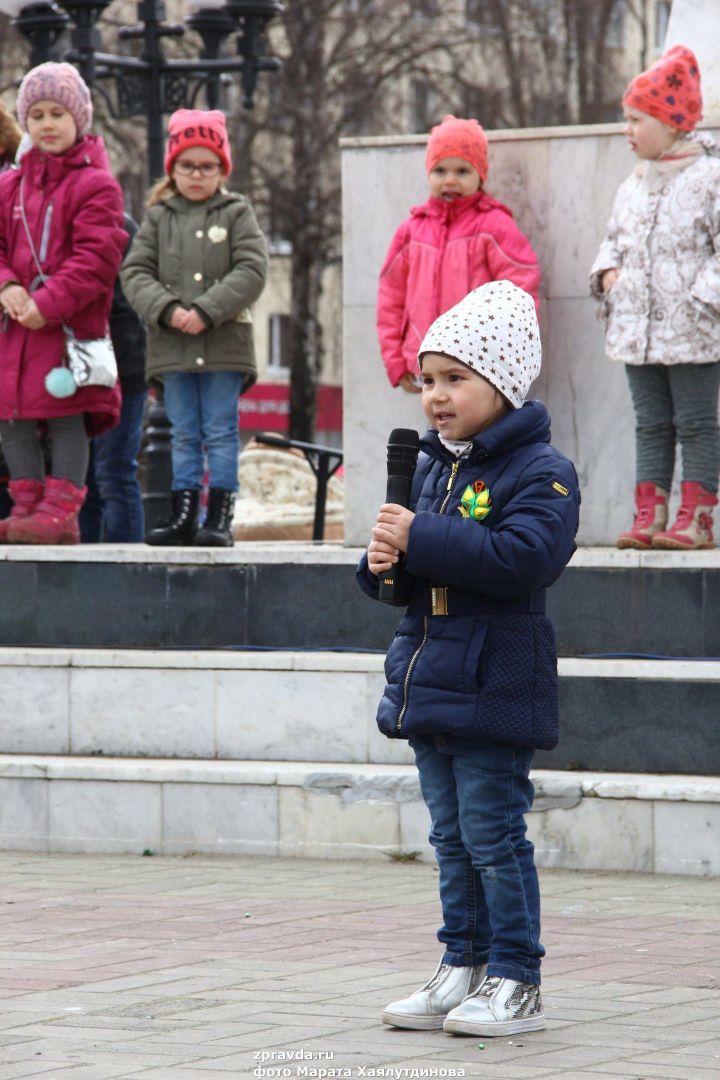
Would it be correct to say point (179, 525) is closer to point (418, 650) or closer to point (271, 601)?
point (271, 601)

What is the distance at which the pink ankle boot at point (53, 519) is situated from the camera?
886 cm

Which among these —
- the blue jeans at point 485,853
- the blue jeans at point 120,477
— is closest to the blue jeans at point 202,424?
the blue jeans at point 120,477

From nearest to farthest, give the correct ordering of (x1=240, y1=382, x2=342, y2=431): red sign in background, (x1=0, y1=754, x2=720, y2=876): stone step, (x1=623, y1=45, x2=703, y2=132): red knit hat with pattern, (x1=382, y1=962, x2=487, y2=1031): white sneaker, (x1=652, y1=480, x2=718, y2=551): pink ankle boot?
(x1=382, y1=962, x2=487, y2=1031): white sneaker
(x1=0, y1=754, x2=720, y2=876): stone step
(x1=652, y1=480, x2=718, y2=551): pink ankle boot
(x1=623, y1=45, x2=703, y2=132): red knit hat with pattern
(x1=240, y1=382, x2=342, y2=431): red sign in background

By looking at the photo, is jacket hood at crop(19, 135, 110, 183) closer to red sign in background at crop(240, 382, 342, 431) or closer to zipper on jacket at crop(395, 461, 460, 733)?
zipper on jacket at crop(395, 461, 460, 733)

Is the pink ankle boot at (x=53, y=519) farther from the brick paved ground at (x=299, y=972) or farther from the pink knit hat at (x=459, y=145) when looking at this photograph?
the pink knit hat at (x=459, y=145)

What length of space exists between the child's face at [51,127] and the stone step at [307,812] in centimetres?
281

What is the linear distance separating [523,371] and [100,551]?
401 cm

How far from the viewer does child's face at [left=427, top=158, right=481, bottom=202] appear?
866cm

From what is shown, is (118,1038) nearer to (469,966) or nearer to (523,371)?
(469,966)

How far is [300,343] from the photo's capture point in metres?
31.1

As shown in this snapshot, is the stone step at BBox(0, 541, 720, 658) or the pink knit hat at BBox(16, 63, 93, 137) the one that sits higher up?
the pink knit hat at BBox(16, 63, 93, 137)

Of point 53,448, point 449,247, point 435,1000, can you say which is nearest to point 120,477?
point 53,448

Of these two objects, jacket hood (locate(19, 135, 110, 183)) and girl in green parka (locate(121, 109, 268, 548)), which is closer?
girl in green parka (locate(121, 109, 268, 548))

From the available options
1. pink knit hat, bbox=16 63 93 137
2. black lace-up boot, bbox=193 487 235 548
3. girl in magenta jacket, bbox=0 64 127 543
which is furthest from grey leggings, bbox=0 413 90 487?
pink knit hat, bbox=16 63 93 137
